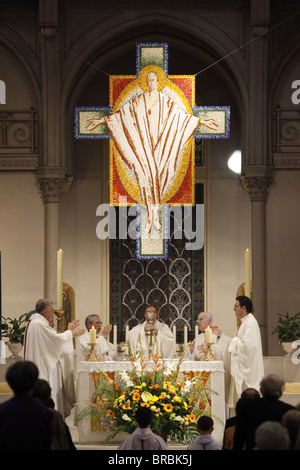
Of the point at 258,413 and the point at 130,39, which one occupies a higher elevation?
the point at 130,39

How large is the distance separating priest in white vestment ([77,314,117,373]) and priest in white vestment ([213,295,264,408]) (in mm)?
1550

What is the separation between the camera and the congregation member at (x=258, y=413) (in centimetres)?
651

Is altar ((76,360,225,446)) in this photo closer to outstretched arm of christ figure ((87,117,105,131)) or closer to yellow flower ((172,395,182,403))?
yellow flower ((172,395,182,403))

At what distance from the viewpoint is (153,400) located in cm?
926

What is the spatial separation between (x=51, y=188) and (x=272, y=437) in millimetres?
10167

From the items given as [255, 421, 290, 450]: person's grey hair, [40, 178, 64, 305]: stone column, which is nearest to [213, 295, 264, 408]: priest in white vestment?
[40, 178, 64, 305]: stone column

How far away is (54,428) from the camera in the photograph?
6375 mm

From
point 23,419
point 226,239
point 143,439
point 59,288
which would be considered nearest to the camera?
point 23,419

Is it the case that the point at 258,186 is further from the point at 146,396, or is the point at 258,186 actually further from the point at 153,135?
the point at 146,396

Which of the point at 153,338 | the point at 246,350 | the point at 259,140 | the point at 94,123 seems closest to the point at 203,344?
the point at 246,350

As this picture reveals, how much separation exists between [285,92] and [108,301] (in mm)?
4809

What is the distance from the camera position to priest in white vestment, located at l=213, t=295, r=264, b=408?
1080cm

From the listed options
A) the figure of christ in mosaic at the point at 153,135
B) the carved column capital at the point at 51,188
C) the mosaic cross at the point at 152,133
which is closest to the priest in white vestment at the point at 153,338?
the mosaic cross at the point at 152,133

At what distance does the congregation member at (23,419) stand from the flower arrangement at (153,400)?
3.50 meters
